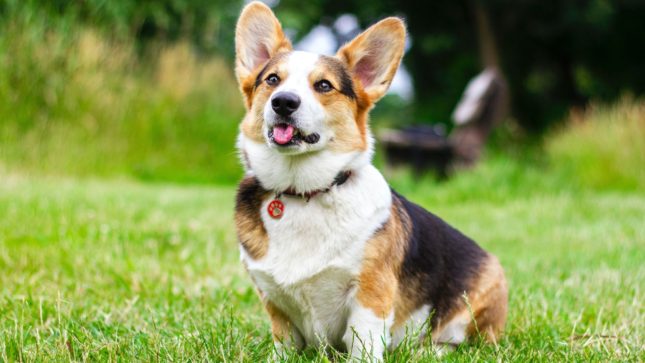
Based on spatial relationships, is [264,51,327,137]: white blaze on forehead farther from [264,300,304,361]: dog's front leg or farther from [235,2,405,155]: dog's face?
[264,300,304,361]: dog's front leg

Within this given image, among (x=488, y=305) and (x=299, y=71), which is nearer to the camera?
(x=299, y=71)

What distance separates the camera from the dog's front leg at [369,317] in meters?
2.73

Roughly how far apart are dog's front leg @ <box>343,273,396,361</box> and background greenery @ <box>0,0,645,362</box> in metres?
0.09

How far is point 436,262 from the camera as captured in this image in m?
3.15

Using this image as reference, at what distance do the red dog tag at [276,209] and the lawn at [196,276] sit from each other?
45 cm

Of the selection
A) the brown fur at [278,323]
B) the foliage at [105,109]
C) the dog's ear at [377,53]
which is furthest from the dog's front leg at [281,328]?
the foliage at [105,109]

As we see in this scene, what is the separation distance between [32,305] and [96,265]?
1028 millimetres

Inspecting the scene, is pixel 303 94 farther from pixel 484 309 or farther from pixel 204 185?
pixel 204 185

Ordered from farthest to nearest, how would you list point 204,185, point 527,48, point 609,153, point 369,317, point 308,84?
point 527,48
point 204,185
point 609,153
point 308,84
point 369,317

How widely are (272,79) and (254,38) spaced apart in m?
0.38

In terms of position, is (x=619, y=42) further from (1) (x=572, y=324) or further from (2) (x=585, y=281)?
(1) (x=572, y=324)

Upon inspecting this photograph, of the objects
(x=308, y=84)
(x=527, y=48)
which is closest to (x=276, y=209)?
(x=308, y=84)

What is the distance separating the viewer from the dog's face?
2.89m

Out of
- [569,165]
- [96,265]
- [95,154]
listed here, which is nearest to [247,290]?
[96,265]
